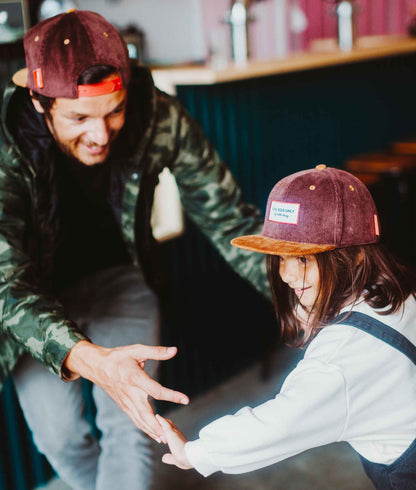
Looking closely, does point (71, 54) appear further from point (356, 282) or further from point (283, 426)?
point (283, 426)

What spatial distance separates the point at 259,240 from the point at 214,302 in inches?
63.6

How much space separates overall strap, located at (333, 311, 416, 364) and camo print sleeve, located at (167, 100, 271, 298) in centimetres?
57

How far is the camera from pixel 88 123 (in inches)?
59.7

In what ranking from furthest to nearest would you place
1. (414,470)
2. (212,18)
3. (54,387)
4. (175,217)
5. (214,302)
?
(212,18)
(214,302)
(175,217)
(54,387)
(414,470)

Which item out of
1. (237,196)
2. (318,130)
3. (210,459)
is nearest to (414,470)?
(210,459)

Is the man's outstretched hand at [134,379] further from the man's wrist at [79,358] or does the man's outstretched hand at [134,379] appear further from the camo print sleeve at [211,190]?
the camo print sleeve at [211,190]

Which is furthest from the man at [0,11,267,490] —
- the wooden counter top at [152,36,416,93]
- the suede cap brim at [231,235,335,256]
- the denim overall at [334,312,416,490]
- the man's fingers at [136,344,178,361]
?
the wooden counter top at [152,36,416,93]

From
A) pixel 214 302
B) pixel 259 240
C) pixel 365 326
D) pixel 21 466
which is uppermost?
pixel 259 240

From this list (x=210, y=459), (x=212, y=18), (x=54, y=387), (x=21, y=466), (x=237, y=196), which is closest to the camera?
(x=210, y=459)

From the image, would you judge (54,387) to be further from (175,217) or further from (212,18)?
(212,18)

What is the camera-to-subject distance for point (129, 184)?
1.78 m

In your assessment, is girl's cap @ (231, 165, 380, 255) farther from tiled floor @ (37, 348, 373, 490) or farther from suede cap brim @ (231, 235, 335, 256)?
tiled floor @ (37, 348, 373, 490)

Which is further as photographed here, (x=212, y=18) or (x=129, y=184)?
(x=212, y=18)

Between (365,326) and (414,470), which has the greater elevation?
(365,326)
